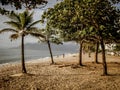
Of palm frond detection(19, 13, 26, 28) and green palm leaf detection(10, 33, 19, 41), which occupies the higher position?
palm frond detection(19, 13, 26, 28)

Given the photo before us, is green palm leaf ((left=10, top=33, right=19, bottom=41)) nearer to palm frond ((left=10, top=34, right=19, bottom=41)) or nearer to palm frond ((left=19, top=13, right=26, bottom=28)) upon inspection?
palm frond ((left=10, top=34, right=19, bottom=41))

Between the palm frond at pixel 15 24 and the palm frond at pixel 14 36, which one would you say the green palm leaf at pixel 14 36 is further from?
the palm frond at pixel 15 24

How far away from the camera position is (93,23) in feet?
74.7

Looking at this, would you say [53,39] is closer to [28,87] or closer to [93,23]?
[93,23]

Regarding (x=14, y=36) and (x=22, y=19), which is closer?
(x=14, y=36)

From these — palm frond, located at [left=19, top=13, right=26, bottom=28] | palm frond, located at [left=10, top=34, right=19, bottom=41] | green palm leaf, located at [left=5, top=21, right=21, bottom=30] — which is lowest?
palm frond, located at [left=10, top=34, right=19, bottom=41]

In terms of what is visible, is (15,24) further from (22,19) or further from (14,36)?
(14,36)

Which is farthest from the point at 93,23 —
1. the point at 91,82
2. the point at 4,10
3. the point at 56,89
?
the point at 4,10

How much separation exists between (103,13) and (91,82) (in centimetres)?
611

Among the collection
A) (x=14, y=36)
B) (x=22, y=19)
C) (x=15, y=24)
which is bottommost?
(x=14, y=36)

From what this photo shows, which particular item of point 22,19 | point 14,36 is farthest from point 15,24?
point 14,36

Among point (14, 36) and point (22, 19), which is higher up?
point (22, 19)

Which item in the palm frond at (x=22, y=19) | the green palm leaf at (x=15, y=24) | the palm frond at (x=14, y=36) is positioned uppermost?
the palm frond at (x=22, y=19)

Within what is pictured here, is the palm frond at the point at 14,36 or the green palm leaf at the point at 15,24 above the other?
the green palm leaf at the point at 15,24
